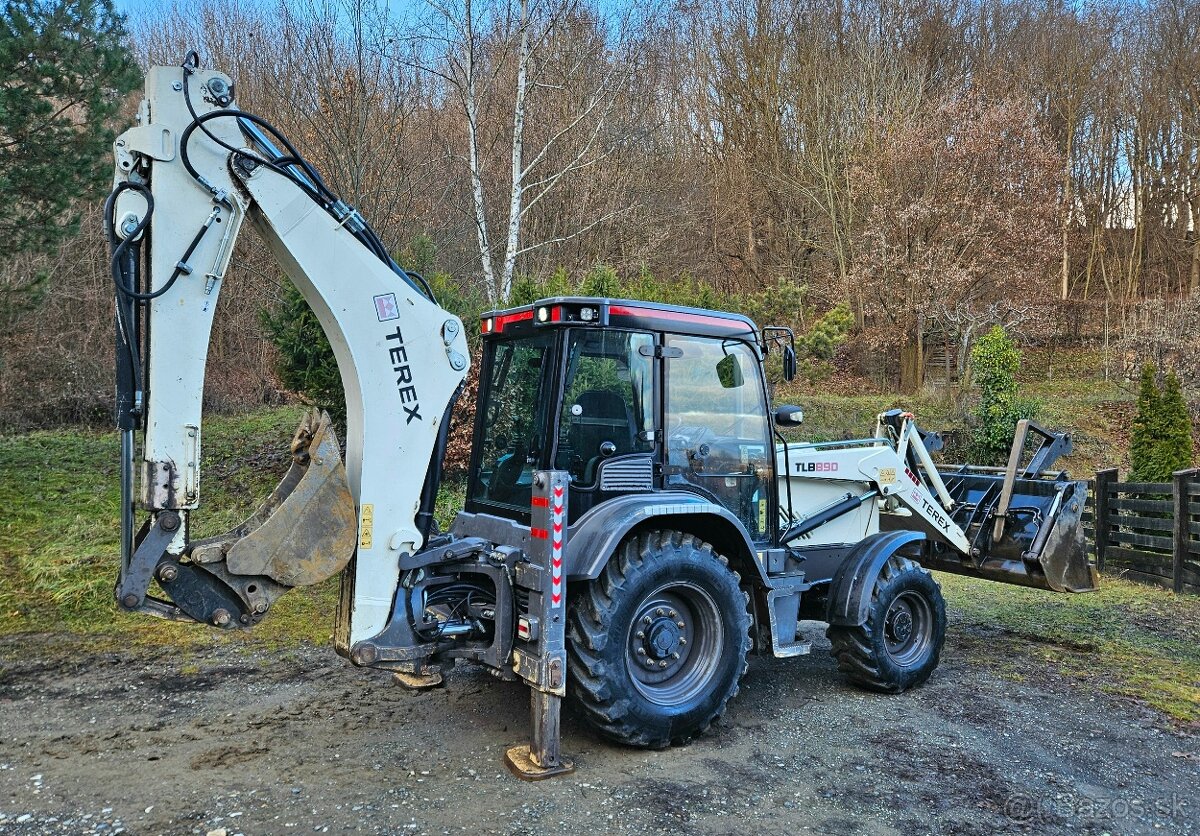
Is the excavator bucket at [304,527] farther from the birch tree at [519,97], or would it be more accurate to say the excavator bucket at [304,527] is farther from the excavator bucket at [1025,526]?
the birch tree at [519,97]

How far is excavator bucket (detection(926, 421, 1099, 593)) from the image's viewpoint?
657 centimetres

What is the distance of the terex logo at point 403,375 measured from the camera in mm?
3996

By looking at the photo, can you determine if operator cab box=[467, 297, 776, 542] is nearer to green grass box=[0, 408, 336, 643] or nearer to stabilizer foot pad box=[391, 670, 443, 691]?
stabilizer foot pad box=[391, 670, 443, 691]

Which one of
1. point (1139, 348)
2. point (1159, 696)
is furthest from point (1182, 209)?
point (1159, 696)

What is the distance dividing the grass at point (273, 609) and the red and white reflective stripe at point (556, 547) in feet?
10.2

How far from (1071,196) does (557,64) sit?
16.9m

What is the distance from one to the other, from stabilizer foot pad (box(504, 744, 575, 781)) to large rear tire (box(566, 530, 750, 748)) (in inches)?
10.0

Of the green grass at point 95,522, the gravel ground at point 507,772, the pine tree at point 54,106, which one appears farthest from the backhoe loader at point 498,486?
the pine tree at point 54,106

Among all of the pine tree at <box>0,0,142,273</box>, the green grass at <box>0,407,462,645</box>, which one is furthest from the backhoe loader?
the pine tree at <box>0,0,142,273</box>

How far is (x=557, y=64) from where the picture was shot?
600 inches

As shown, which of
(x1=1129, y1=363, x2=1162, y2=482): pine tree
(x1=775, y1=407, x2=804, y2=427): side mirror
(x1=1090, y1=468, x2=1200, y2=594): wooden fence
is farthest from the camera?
(x1=1129, y1=363, x2=1162, y2=482): pine tree

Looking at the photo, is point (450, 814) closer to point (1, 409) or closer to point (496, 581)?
point (496, 581)

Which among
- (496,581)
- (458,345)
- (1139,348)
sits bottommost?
(496,581)

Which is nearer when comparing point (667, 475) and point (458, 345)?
point (458, 345)
